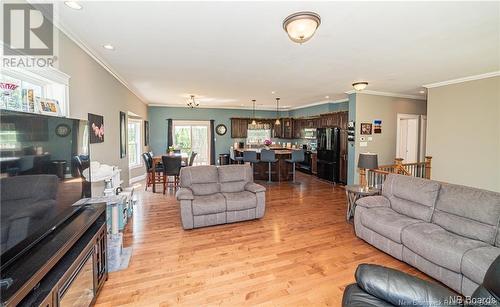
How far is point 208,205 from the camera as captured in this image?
12.2 ft

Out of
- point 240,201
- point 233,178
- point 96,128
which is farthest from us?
point 233,178

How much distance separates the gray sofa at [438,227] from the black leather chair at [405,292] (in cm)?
79

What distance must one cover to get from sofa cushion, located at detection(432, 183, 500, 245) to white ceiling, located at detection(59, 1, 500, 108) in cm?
187

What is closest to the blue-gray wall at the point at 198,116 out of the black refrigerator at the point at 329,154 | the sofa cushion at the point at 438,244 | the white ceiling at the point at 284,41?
the black refrigerator at the point at 329,154

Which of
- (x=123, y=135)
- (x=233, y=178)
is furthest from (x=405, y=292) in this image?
(x=123, y=135)

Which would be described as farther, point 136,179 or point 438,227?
point 136,179

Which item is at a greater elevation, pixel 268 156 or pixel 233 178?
pixel 268 156

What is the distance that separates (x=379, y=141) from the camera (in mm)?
6496

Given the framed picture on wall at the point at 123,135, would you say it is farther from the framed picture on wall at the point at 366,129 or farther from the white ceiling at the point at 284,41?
the framed picture on wall at the point at 366,129

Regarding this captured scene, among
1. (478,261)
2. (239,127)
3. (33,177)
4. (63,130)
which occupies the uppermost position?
(239,127)

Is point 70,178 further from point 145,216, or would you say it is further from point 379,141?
point 379,141

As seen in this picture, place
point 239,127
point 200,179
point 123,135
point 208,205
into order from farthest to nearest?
point 239,127 < point 123,135 < point 200,179 < point 208,205

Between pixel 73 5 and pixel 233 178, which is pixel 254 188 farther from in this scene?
pixel 73 5

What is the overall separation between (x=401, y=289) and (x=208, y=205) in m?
2.76
